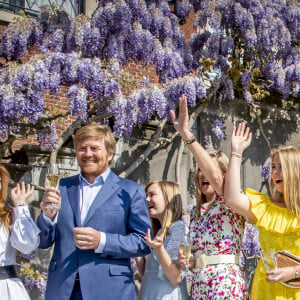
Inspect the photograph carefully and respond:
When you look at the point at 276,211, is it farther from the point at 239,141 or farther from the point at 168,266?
the point at 168,266

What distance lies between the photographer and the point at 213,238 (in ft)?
11.4

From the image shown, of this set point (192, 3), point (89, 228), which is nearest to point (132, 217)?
point (89, 228)

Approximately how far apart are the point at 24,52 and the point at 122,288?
4.47 meters

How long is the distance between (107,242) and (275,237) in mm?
981

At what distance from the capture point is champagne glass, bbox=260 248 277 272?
3.04m

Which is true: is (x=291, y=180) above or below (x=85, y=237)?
above

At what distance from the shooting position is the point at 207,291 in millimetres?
3352

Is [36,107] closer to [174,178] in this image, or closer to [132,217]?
[174,178]

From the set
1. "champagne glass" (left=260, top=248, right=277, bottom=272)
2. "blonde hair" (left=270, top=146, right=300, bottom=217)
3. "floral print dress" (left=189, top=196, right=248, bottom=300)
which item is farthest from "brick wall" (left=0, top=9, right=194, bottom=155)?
"champagne glass" (left=260, top=248, right=277, bottom=272)

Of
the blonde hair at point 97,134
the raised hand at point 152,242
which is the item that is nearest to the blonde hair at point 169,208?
the raised hand at point 152,242

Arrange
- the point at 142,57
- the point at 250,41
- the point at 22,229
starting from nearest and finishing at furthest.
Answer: the point at 22,229 → the point at 142,57 → the point at 250,41

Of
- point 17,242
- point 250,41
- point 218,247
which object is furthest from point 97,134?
point 250,41

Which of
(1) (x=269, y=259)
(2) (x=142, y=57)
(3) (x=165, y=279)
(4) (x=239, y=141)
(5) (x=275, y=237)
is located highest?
(2) (x=142, y=57)

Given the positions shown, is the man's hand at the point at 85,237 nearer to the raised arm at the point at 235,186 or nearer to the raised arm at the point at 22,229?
the raised arm at the point at 22,229
